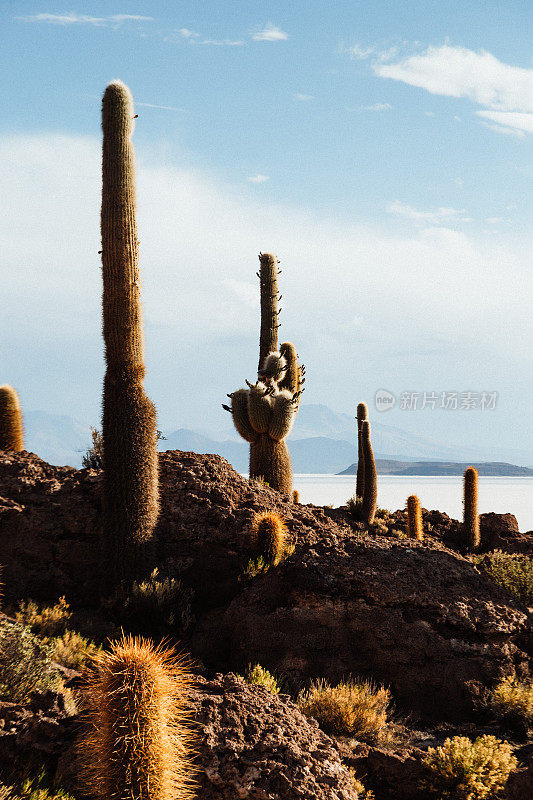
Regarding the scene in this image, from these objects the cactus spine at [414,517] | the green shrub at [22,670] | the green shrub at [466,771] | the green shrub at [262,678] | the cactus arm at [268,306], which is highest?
the cactus arm at [268,306]

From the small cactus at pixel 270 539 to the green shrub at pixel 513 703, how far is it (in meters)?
3.31

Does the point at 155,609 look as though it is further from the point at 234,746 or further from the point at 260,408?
the point at 260,408

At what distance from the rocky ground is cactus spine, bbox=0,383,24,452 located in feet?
3.82

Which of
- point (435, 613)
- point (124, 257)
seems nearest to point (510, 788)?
point (435, 613)

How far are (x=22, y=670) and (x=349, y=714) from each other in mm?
3307

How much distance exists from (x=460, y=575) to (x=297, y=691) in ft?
10.8

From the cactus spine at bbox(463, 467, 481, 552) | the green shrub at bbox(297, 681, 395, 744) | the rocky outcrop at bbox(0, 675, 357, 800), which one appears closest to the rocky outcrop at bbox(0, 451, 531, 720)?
the green shrub at bbox(297, 681, 395, 744)

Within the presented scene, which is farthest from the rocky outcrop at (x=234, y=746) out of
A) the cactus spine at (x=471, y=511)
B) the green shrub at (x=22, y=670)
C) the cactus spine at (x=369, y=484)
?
the cactus spine at (x=369, y=484)

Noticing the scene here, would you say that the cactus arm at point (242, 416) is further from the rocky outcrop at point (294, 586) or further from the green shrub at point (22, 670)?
the green shrub at point (22, 670)

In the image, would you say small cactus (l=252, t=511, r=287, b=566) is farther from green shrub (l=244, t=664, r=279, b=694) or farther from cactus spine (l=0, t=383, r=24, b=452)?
cactus spine (l=0, t=383, r=24, b=452)

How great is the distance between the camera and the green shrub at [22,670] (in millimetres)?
6668

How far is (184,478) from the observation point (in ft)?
38.3

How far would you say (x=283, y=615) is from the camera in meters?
9.16

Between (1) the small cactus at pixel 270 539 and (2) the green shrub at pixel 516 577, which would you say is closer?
(1) the small cactus at pixel 270 539
